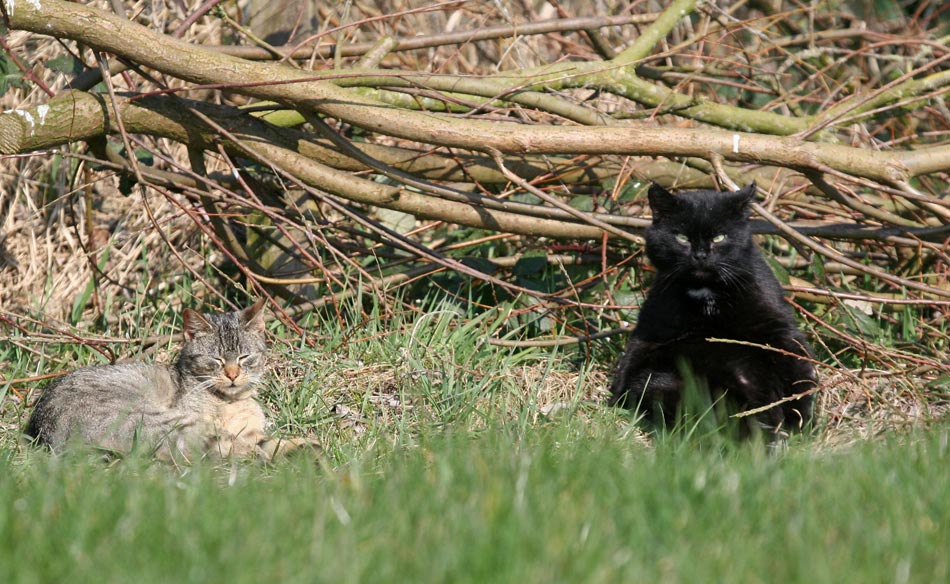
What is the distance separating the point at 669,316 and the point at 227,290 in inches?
117

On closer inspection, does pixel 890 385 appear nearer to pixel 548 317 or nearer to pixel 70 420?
pixel 548 317

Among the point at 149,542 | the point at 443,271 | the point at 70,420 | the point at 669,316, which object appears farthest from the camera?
the point at 443,271

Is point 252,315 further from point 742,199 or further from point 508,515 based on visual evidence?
point 508,515

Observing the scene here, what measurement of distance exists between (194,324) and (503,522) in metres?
2.68

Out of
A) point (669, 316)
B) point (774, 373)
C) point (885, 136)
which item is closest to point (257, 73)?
point (669, 316)

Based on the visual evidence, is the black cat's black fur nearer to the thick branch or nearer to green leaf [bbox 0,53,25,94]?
the thick branch

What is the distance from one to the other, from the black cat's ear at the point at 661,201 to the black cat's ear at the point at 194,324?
219cm

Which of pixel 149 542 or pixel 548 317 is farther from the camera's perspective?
pixel 548 317

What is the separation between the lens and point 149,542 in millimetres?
2451

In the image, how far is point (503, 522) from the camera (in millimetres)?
2514

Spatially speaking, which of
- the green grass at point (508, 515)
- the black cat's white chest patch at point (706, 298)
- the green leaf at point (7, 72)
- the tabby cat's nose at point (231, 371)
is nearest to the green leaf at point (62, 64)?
the green leaf at point (7, 72)

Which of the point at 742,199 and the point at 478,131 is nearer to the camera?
the point at 742,199

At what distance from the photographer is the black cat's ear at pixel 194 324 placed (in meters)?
4.73

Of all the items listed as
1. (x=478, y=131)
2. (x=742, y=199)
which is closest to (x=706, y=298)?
(x=742, y=199)
